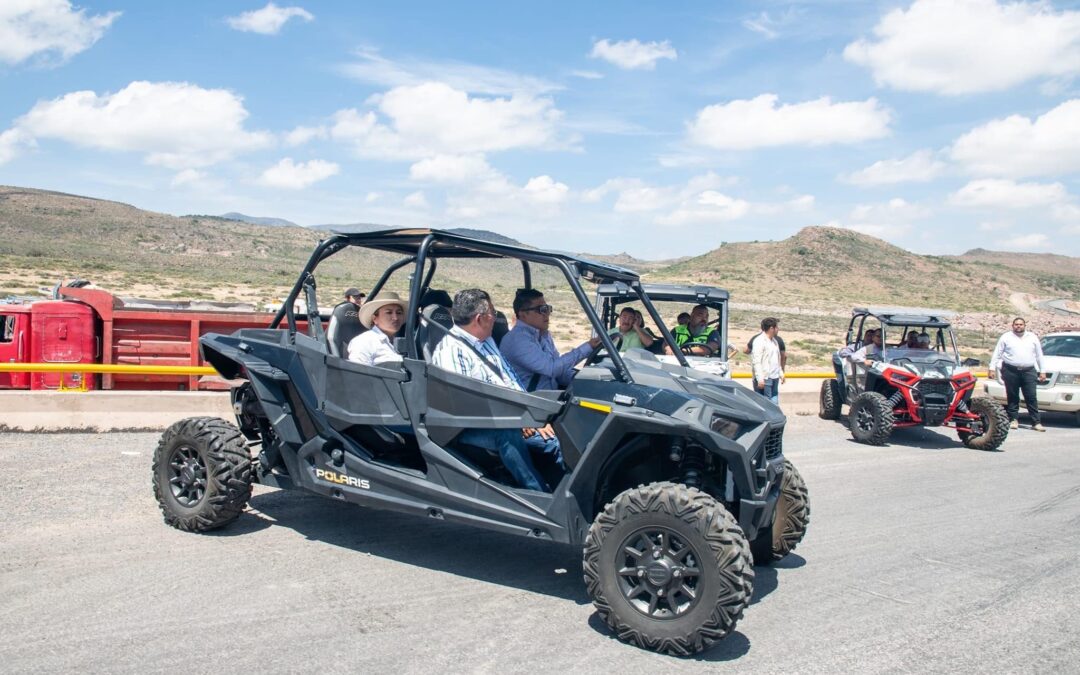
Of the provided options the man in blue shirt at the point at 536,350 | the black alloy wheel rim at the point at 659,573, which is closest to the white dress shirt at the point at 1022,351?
the man in blue shirt at the point at 536,350

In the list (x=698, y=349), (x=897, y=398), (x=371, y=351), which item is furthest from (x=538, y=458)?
(x=897, y=398)

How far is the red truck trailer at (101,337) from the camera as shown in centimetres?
1066

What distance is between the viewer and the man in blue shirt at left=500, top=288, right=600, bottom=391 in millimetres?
5562

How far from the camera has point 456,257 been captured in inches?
255

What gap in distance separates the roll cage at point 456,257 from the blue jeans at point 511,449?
69cm

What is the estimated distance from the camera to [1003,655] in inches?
182

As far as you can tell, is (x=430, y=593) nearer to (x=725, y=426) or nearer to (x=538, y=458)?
(x=538, y=458)

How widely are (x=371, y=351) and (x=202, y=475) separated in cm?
149

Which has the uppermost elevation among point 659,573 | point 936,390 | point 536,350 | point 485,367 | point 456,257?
point 456,257

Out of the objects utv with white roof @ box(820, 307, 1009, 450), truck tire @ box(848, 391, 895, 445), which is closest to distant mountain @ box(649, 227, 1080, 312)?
utv with white roof @ box(820, 307, 1009, 450)

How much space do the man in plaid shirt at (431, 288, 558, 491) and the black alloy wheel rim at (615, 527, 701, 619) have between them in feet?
2.76

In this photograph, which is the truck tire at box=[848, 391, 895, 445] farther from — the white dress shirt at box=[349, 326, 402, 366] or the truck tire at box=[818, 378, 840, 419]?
the white dress shirt at box=[349, 326, 402, 366]

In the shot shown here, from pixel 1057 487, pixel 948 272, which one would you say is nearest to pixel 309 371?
pixel 1057 487

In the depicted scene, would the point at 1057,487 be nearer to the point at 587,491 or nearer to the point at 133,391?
the point at 587,491
